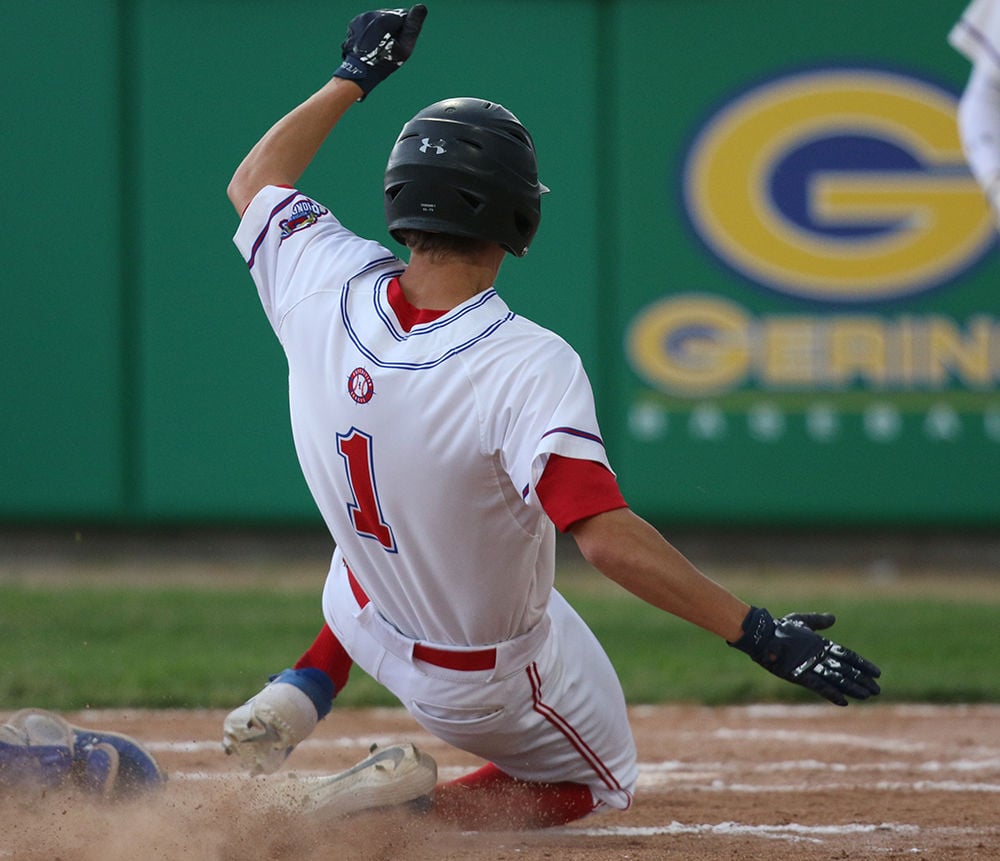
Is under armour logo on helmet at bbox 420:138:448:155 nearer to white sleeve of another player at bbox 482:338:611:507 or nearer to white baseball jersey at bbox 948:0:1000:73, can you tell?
white sleeve of another player at bbox 482:338:611:507

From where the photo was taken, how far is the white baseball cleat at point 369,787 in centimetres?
349

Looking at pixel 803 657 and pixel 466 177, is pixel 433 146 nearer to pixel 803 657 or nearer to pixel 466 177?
pixel 466 177

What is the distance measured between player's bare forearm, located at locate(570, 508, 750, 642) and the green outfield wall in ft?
18.8

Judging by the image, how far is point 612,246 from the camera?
8742mm

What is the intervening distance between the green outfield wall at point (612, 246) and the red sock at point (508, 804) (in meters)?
4.88

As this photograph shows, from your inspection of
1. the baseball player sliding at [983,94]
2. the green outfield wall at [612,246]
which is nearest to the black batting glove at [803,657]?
the baseball player sliding at [983,94]

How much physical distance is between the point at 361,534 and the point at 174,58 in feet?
19.9

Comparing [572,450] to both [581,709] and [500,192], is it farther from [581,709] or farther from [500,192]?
[581,709]

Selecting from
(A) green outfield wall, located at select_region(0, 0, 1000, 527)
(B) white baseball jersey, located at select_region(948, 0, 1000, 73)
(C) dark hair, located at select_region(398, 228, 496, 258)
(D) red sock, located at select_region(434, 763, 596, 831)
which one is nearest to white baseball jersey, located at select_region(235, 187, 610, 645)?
(C) dark hair, located at select_region(398, 228, 496, 258)

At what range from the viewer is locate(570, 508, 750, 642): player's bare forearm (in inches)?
110

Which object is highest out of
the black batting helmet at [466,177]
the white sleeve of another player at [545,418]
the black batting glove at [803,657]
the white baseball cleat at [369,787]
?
the black batting helmet at [466,177]

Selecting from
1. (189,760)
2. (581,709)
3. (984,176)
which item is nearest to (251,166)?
(581,709)

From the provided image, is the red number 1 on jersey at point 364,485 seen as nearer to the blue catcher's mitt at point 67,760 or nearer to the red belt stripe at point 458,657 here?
the red belt stripe at point 458,657

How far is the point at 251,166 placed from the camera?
3.58 meters
